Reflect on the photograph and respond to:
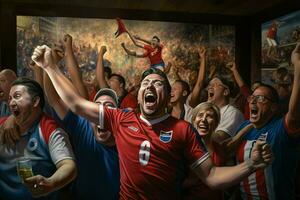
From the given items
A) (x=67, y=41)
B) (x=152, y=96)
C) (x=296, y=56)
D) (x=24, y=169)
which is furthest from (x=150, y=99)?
(x=296, y=56)

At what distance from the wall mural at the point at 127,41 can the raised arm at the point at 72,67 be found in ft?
0.09

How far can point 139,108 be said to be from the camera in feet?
6.90

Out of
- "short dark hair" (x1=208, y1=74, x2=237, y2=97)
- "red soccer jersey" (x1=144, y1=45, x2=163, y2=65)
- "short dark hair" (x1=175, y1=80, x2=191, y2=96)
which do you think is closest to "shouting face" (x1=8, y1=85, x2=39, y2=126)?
"red soccer jersey" (x1=144, y1=45, x2=163, y2=65)

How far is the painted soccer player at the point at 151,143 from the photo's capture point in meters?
2.05

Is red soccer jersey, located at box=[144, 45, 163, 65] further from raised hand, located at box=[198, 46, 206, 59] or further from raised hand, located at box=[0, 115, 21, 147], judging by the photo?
raised hand, located at box=[0, 115, 21, 147]

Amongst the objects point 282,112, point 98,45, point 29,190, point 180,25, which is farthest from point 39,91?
point 282,112

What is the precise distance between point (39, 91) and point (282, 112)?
4.57 ft

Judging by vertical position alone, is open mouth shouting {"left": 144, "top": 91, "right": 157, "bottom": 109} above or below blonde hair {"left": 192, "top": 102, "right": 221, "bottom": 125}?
above

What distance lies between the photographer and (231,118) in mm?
2229

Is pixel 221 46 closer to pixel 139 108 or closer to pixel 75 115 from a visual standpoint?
pixel 139 108

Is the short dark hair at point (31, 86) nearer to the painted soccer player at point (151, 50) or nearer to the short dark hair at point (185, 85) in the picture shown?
the painted soccer player at point (151, 50)

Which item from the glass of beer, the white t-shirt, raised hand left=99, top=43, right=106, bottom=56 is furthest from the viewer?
the white t-shirt

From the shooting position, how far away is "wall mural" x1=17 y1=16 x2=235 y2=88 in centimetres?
206

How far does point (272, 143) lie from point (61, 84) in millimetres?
1264
